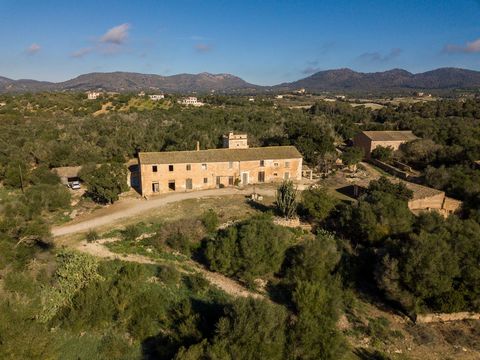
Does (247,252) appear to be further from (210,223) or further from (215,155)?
(215,155)

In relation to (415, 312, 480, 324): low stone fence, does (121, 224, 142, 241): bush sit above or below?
above

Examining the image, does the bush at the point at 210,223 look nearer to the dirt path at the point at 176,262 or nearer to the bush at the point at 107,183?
the dirt path at the point at 176,262

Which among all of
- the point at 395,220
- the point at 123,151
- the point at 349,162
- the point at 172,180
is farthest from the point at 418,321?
the point at 123,151

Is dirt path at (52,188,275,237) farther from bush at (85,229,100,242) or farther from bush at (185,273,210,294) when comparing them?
bush at (185,273,210,294)

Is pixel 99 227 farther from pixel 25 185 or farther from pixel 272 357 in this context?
pixel 272 357

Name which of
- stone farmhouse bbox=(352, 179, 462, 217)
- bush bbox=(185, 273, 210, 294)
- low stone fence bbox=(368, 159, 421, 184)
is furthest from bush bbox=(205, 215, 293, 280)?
low stone fence bbox=(368, 159, 421, 184)

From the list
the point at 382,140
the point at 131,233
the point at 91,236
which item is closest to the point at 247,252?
the point at 131,233

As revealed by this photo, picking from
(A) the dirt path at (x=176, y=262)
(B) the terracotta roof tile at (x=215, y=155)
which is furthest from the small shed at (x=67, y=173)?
(A) the dirt path at (x=176, y=262)
